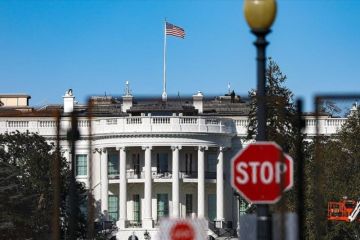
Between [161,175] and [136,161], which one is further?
[136,161]

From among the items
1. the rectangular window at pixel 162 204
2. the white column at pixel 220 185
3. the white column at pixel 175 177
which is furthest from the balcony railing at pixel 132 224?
the white column at pixel 220 185

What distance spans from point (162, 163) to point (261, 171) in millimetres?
83174

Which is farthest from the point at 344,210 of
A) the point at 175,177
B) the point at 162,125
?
the point at 162,125

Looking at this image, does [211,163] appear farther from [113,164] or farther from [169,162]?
[113,164]

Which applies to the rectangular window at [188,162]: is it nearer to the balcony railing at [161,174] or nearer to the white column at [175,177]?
the balcony railing at [161,174]

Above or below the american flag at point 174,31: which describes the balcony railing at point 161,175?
below

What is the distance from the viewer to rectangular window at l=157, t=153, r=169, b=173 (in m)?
95.9

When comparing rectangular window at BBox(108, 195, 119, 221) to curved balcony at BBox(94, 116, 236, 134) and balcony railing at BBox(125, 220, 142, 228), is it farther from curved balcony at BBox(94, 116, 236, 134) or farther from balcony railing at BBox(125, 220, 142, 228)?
curved balcony at BBox(94, 116, 236, 134)

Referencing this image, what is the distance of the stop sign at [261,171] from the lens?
13320 mm

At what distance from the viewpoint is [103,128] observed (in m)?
92.3

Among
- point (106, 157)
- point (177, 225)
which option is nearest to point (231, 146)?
point (106, 157)

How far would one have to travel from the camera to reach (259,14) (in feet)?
43.6

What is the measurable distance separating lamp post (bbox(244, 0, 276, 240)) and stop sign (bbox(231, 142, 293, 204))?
15cm

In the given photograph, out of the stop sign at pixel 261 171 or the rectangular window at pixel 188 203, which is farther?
the rectangular window at pixel 188 203
